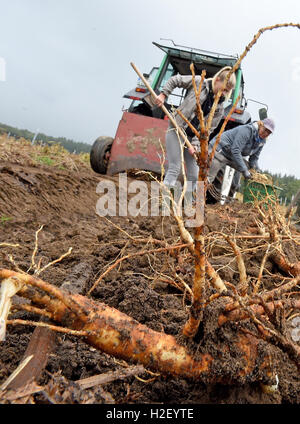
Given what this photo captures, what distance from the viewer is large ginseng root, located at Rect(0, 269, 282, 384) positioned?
1.06m

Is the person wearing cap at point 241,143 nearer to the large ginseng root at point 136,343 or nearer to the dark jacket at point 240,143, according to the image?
the dark jacket at point 240,143

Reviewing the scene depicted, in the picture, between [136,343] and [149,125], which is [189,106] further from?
[136,343]

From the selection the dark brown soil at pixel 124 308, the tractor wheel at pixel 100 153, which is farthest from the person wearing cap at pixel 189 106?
the tractor wheel at pixel 100 153

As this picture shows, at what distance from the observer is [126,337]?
1108 mm

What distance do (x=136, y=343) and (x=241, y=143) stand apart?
381 centimetres

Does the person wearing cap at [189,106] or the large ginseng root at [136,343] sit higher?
the person wearing cap at [189,106]

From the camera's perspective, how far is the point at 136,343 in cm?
111

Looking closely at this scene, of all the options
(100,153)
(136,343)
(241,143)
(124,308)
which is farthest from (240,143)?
(136,343)

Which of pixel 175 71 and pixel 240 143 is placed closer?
pixel 240 143

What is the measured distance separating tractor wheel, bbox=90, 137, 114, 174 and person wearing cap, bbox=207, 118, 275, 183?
199cm

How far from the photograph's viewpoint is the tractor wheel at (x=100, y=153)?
5543 millimetres
